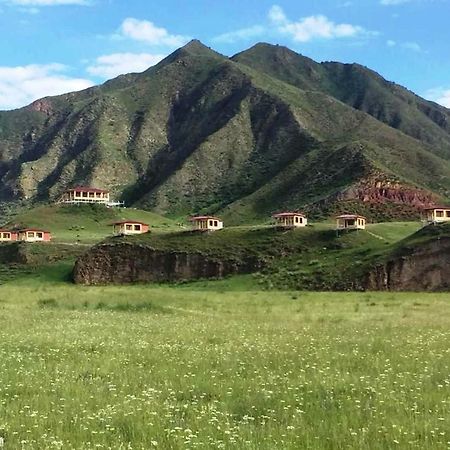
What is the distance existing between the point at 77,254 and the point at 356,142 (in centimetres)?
8226

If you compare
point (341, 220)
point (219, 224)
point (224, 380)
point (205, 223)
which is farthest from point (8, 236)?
point (224, 380)

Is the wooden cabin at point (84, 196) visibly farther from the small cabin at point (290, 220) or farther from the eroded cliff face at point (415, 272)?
the eroded cliff face at point (415, 272)

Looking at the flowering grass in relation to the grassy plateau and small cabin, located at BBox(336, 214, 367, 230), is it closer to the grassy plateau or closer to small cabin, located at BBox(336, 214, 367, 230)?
the grassy plateau

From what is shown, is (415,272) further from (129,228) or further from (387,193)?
(387,193)

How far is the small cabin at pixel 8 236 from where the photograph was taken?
11212cm

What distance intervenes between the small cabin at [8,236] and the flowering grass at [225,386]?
285ft

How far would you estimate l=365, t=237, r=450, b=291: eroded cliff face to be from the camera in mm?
72438

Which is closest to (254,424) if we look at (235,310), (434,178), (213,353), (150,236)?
(213,353)

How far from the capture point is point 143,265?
316 ft

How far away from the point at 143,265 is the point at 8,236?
101ft

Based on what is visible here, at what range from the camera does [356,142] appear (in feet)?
529

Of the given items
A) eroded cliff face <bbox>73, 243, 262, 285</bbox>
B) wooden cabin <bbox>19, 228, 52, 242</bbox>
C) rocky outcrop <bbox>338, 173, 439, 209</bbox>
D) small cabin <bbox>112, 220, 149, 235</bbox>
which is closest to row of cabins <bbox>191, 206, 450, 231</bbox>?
eroded cliff face <bbox>73, 243, 262, 285</bbox>

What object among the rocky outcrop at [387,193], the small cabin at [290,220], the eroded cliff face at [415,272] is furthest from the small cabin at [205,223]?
the rocky outcrop at [387,193]

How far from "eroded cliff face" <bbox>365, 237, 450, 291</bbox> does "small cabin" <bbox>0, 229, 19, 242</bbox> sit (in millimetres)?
64389
